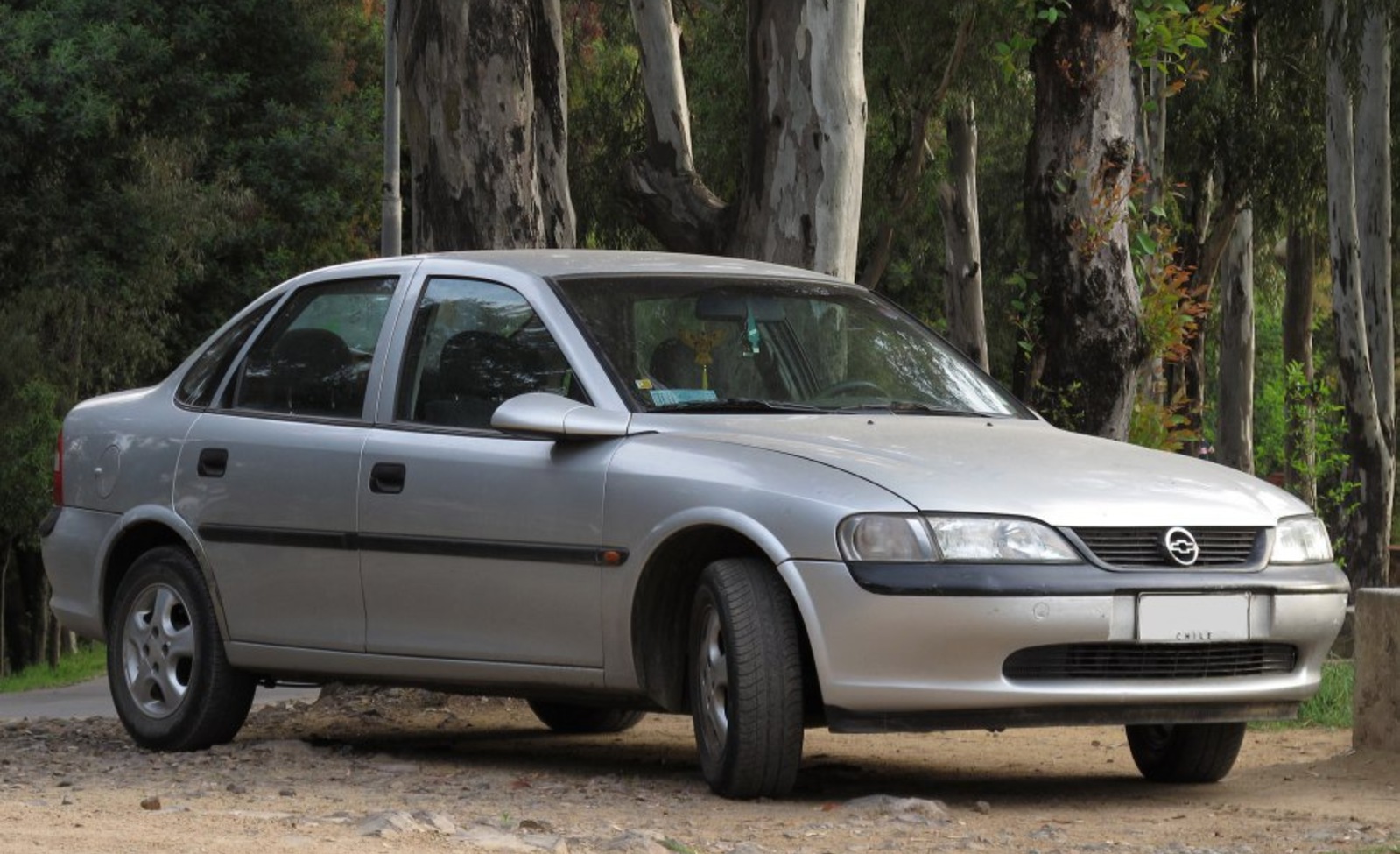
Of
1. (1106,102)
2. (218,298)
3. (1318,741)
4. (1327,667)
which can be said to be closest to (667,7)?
(1106,102)

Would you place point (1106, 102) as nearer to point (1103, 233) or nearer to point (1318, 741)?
point (1103, 233)

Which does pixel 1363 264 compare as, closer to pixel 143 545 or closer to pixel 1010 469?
pixel 143 545

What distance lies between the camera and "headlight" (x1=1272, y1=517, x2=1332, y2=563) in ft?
22.7

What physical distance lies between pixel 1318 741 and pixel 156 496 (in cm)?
431

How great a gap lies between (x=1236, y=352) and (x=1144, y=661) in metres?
29.2

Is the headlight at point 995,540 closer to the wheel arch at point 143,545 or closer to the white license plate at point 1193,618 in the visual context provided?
the white license plate at point 1193,618

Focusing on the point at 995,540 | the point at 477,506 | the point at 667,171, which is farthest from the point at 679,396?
the point at 667,171

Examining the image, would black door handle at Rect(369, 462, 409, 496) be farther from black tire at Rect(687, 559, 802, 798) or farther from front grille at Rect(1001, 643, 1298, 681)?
front grille at Rect(1001, 643, 1298, 681)

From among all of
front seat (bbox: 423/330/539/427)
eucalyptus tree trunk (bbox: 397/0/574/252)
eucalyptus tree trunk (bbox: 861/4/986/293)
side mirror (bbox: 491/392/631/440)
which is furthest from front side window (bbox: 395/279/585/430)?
eucalyptus tree trunk (bbox: 861/4/986/293)

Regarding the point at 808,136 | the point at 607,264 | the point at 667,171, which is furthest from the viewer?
the point at 667,171

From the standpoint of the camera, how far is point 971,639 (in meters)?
6.43

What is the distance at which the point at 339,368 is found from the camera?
8242 mm

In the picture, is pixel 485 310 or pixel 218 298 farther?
pixel 218 298

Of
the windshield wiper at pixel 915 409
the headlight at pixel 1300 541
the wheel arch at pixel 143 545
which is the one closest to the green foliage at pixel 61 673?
the wheel arch at pixel 143 545
